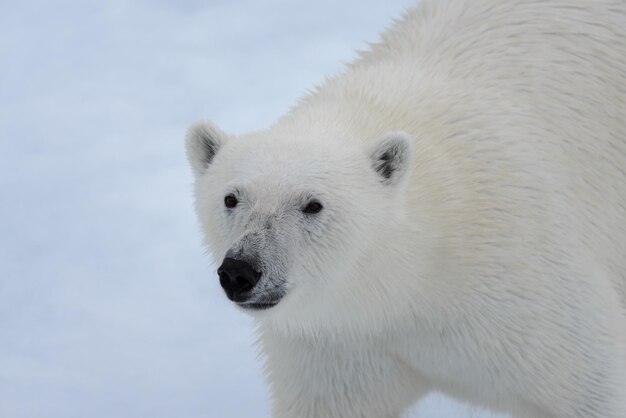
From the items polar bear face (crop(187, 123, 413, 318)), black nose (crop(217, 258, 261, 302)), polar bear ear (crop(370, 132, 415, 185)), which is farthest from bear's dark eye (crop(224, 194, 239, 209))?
polar bear ear (crop(370, 132, 415, 185))

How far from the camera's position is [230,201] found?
5.26 m

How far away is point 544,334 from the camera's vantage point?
19.0 feet

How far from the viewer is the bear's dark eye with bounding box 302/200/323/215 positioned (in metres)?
5.20

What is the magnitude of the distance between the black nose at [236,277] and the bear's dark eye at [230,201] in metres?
0.49

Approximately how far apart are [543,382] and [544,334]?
29 cm

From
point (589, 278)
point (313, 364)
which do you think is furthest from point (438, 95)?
point (313, 364)

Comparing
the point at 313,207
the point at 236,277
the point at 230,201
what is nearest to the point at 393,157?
the point at 313,207

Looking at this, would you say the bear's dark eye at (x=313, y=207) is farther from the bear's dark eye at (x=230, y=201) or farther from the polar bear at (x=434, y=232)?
the bear's dark eye at (x=230, y=201)

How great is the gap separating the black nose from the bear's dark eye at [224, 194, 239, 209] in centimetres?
49

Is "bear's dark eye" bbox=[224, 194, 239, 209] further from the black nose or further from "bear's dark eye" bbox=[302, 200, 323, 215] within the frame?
the black nose

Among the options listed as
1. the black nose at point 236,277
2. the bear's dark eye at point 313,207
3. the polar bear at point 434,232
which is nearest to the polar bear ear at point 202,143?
the polar bear at point 434,232

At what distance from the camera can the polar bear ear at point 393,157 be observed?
535 cm

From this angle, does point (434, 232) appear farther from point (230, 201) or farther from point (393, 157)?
point (230, 201)

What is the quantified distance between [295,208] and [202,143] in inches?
37.2
